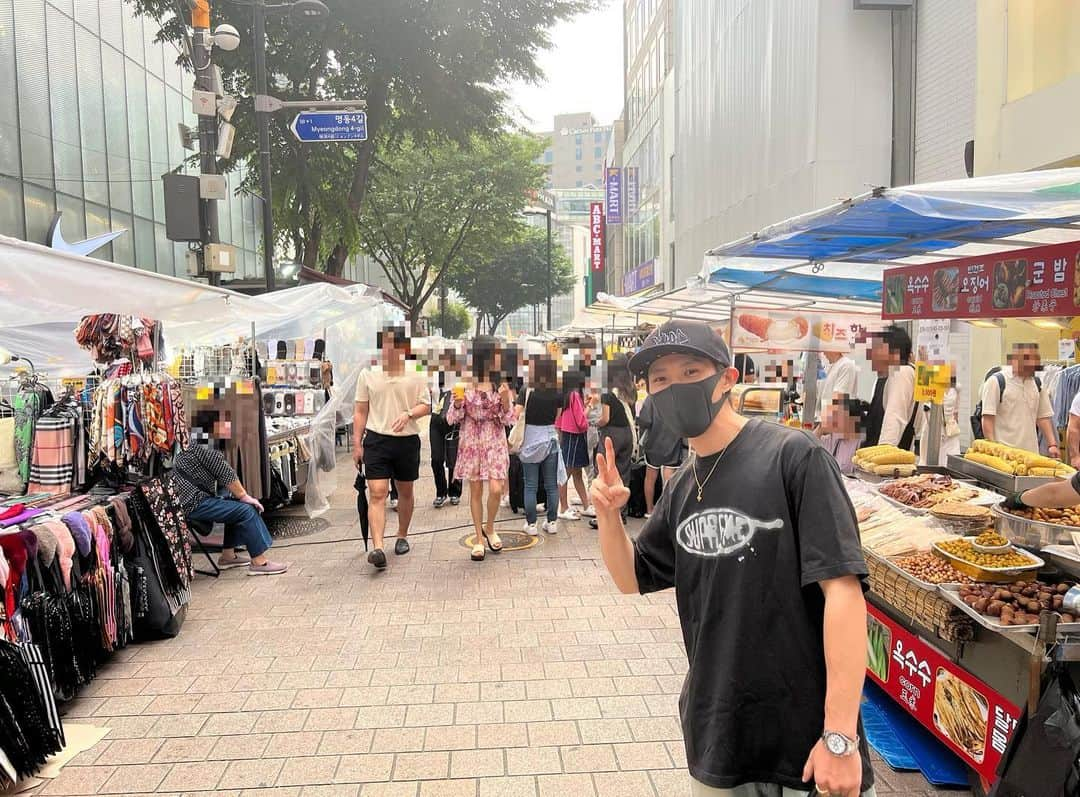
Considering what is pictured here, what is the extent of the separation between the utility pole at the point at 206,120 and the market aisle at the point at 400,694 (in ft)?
14.3

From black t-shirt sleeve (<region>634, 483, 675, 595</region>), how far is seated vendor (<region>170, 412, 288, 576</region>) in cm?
475

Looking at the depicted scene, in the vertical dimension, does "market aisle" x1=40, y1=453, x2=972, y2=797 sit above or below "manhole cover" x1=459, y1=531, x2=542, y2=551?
above

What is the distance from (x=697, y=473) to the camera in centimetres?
211

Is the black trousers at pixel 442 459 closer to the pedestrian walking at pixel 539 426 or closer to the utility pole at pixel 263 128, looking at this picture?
the pedestrian walking at pixel 539 426

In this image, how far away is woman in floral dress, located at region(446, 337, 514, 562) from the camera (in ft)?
22.9

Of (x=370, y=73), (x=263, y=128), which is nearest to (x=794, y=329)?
(x=263, y=128)

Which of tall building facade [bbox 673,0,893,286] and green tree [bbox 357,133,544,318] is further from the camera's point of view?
green tree [bbox 357,133,544,318]

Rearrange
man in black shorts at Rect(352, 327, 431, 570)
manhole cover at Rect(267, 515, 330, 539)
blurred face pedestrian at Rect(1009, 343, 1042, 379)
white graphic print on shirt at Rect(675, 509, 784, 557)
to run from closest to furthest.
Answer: white graphic print on shirt at Rect(675, 509, 784, 557) → man in black shorts at Rect(352, 327, 431, 570) → blurred face pedestrian at Rect(1009, 343, 1042, 379) → manhole cover at Rect(267, 515, 330, 539)

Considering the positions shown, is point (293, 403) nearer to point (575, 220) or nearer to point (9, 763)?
point (9, 763)

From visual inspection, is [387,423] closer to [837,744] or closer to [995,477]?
[995,477]

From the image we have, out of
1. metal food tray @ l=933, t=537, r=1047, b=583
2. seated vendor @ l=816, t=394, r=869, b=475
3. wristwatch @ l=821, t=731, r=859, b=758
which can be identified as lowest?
metal food tray @ l=933, t=537, r=1047, b=583

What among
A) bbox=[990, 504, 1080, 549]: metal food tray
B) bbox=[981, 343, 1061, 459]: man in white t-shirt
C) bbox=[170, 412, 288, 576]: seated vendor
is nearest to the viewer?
bbox=[990, 504, 1080, 549]: metal food tray

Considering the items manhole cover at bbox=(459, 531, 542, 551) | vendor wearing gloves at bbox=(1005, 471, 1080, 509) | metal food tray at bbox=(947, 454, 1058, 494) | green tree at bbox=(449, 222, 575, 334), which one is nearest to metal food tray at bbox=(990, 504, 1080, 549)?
vendor wearing gloves at bbox=(1005, 471, 1080, 509)

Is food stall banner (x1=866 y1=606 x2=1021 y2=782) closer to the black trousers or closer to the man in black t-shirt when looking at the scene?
the man in black t-shirt
